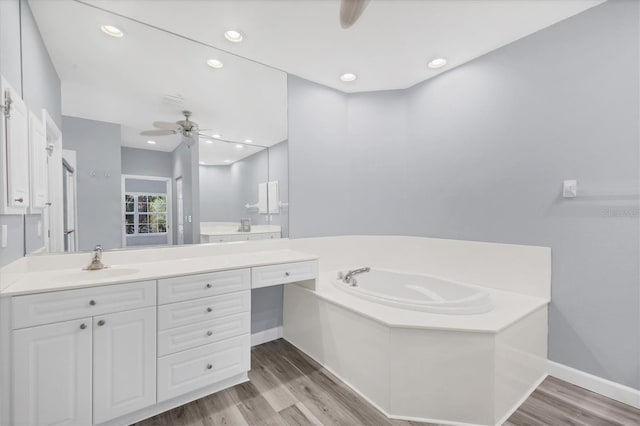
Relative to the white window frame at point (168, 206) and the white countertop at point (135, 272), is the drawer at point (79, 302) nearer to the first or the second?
the white countertop at point (135, 272)

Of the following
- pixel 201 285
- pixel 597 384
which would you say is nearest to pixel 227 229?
pixel 201 285

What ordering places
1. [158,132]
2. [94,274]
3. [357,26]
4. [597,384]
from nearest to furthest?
[94,274], [597,384], [357,26], [158,132]

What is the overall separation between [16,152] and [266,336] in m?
2.16

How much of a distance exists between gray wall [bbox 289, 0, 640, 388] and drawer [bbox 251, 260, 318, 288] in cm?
55

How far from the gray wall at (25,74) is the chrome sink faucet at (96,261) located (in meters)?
Result: 0.27

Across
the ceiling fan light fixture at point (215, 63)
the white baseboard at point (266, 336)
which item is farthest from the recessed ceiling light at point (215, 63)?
the white baseboard at point (266, 336)

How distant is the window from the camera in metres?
1.97

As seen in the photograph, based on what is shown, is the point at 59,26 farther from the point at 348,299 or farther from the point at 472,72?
the point at 472,72

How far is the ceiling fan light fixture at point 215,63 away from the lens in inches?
86.5

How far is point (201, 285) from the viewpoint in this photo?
174 centimetres

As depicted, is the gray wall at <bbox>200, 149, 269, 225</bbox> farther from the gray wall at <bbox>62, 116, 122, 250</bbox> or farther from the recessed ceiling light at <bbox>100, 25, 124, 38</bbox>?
the recessed ceiling light at <bbox>100, 25, 124, 38</bbox>

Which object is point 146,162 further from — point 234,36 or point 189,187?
point 234,36

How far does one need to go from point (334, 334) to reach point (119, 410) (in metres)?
1.33

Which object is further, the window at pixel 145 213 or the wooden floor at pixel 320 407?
the window at pixel 145 213
